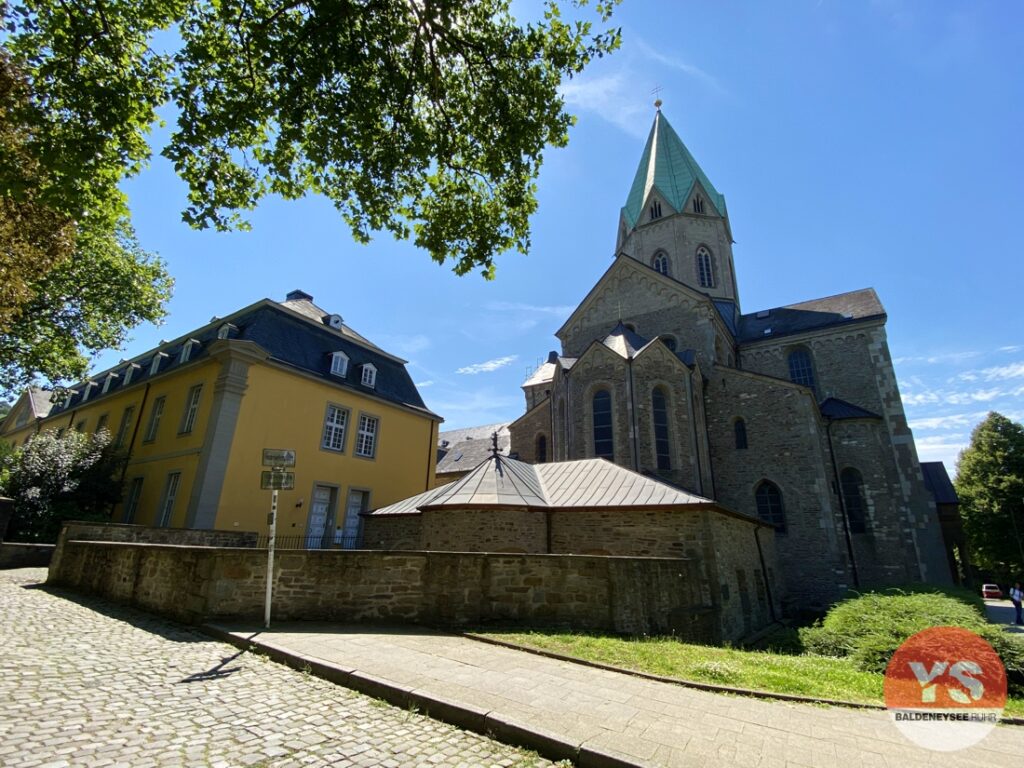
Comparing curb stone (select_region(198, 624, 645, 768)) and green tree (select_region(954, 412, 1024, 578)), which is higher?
green tree (select_region(954, 412, 1024, 578))

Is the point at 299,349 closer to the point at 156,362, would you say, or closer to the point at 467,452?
the point at 156,362

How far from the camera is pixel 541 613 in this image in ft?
28.0

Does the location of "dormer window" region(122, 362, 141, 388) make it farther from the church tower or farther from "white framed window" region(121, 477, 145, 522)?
the church tower

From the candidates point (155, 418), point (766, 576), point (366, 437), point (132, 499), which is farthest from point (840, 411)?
point (132, 499)

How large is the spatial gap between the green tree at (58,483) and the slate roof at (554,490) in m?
11.0

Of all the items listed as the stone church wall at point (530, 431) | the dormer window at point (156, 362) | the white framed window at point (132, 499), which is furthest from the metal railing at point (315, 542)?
the dormer window at point (156, 362)

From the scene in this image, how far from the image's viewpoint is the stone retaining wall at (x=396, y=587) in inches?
299

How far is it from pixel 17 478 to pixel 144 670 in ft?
58.3

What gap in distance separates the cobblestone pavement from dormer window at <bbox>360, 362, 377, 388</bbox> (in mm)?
15374

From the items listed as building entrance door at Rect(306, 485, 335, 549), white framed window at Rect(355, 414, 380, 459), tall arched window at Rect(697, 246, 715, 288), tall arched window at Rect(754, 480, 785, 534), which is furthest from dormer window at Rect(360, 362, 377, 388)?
tall arched window at Rect(697, 246, 715, 288)

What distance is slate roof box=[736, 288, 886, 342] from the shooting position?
86.1 feet

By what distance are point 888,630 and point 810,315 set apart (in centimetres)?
2412

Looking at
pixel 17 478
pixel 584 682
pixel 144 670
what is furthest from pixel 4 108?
pixel 17 478

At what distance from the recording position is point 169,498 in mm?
16797
